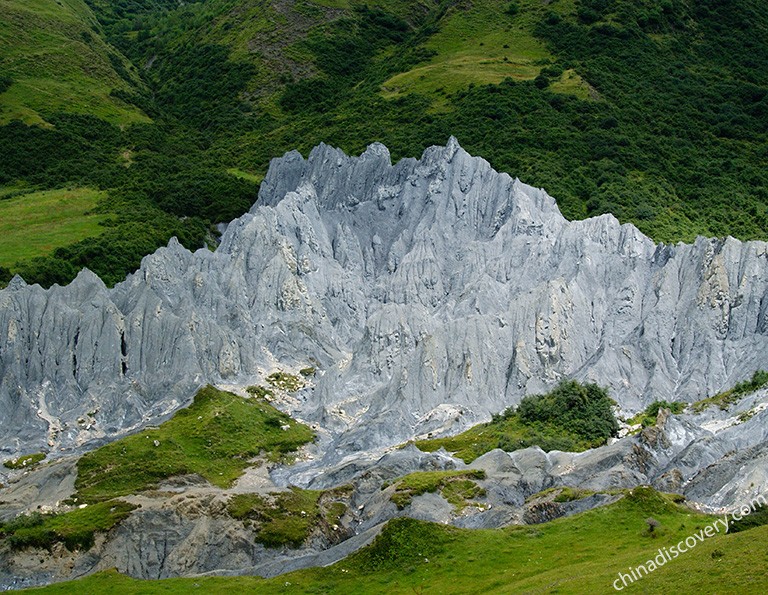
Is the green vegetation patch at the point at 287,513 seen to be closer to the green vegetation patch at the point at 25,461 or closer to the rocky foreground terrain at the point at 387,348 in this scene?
the rocky foreground terrain at the point at 387,348

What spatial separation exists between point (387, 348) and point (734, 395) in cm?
2927

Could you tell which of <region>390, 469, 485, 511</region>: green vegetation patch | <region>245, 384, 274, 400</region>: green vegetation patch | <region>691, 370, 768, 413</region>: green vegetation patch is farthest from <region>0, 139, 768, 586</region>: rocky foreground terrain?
<region>691, 370, 768, 413</region>: green vegetation patch

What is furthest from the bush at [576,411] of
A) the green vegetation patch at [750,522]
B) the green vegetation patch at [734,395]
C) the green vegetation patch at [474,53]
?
the green vegetation patch at [474,53]

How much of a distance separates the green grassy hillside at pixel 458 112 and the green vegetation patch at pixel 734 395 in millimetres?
37191

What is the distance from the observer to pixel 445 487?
5966 centimetres

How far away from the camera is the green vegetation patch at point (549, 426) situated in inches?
2721

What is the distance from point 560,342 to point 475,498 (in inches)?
1157

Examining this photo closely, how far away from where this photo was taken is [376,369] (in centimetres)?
8769

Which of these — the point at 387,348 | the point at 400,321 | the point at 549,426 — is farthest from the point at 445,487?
the point at 400,321

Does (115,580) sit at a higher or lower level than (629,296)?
Answer: lower

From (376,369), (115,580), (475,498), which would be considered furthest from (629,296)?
(115,580)

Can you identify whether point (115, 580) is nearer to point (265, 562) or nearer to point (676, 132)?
point (265, 562)

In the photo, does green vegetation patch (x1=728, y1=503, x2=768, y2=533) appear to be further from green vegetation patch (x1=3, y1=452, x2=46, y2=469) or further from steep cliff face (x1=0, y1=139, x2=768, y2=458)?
green vegetation patch (x1=3, y1=452, x2=46, y2=469)

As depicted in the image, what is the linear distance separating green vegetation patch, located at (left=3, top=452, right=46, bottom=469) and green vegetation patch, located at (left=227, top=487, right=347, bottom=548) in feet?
61.1
